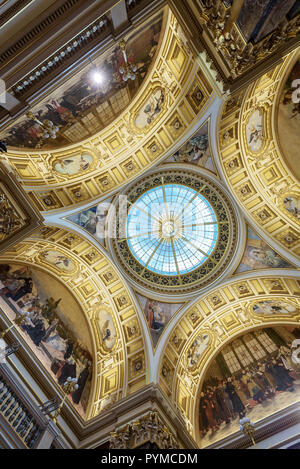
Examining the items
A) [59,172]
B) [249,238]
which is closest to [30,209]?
[59,172]

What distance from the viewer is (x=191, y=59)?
12.4 m

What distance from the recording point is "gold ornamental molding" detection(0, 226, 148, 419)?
14.5 m

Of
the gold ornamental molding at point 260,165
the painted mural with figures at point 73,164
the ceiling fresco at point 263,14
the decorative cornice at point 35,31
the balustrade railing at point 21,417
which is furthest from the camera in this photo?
the painted mural with figures at point 73,164

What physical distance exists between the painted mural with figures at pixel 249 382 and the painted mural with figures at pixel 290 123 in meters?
7.75

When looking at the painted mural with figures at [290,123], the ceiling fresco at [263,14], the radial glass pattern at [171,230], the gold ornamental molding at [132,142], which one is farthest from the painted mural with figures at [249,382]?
the ceiling fresco at [263,14]

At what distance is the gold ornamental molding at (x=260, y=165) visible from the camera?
44.1 ft

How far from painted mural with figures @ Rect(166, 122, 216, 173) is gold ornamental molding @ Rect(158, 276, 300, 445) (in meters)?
5.66

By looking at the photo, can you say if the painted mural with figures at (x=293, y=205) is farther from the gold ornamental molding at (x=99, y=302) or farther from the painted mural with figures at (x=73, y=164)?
the painted mural with figures at (x=73, y=164)

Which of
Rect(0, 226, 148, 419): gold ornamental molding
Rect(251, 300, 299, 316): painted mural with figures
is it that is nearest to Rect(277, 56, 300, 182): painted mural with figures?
Rect(251, 300, 299, 316): painted mural with figures

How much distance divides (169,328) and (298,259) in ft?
21.1

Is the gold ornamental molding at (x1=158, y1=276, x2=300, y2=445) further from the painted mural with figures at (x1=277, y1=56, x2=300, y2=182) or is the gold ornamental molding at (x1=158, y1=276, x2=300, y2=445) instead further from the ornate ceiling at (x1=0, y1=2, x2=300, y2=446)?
the painted mural with figures at (x1=277, y1=56, x2=300, y2=182)

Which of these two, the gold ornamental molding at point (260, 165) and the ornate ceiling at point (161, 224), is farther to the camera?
the gold ornamental molding at point (260, 165)

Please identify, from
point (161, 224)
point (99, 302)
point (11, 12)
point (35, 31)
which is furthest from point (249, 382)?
point (11, 12)

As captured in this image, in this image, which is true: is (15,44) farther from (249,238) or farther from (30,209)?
(249,238)
